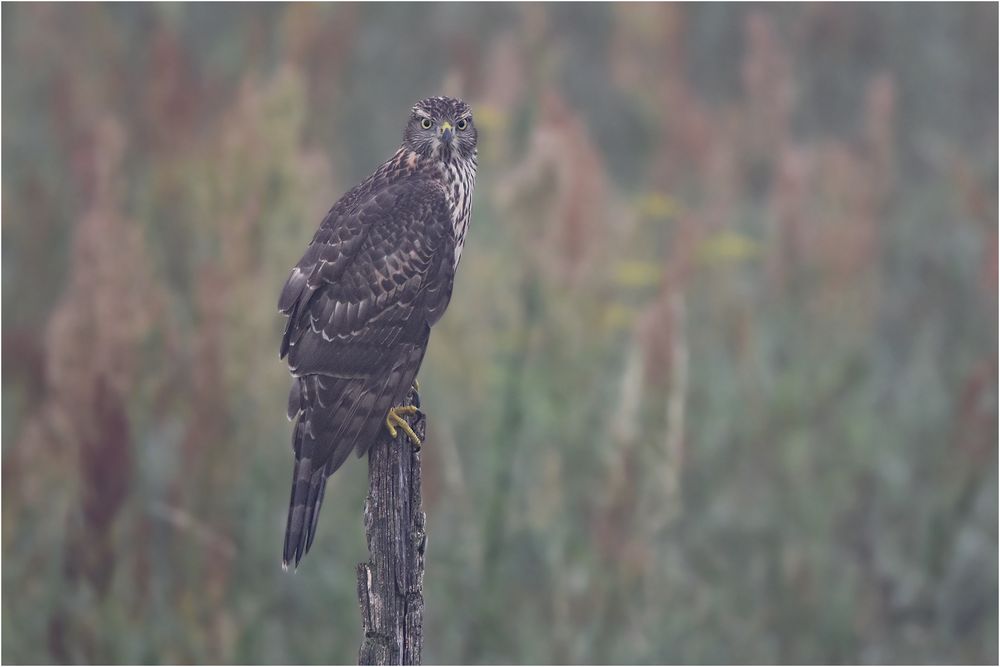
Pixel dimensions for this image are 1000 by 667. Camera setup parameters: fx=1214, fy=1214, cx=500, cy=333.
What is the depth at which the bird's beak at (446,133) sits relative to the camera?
4.64m

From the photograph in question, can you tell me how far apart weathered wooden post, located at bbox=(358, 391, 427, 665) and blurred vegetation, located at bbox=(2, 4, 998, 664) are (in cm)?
139

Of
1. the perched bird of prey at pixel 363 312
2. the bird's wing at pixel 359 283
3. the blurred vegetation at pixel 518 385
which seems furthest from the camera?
the blurred vegetation at pixel 518 385

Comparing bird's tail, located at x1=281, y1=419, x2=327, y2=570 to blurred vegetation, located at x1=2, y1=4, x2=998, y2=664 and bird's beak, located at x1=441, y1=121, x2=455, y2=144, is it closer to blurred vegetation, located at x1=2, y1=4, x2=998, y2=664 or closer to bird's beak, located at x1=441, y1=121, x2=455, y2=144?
blurred vegetation, located at x1=2, y1=4, x2=998, y2=664

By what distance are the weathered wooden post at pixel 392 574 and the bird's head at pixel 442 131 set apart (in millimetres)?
1501

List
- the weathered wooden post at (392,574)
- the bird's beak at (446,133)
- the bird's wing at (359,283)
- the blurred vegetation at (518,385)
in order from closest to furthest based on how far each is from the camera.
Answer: the weathered wooden post at (392,574), the bird's wing at (359,283), the bird's beak at (446,133), the blurred vegetation at (518,385)

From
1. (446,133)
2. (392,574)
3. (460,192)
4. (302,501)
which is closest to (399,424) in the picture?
(302,501)

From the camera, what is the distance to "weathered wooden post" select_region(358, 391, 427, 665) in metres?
3.54

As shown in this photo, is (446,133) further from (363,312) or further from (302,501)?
(302,501)

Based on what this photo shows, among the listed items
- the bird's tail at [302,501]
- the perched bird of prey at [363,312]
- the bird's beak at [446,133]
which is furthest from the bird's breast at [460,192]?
the bird's tail at [302,501]

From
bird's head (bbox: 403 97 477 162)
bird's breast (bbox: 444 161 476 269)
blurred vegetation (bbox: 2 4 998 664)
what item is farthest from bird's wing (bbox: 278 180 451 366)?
blurred vegetation (bbox: 2 4 998 664)

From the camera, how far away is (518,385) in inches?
205

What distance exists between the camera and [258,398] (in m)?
5.35

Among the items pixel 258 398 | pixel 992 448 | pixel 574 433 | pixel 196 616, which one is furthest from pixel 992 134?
pixel 196 616

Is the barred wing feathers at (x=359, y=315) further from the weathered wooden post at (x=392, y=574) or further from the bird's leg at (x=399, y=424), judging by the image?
the weathered wooden post at (x=392, y=574)
